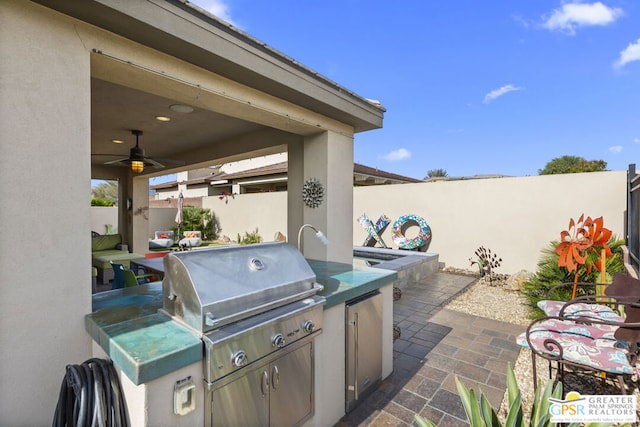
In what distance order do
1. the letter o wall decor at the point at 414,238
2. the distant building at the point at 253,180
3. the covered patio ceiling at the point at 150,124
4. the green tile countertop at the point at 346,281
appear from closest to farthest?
1. the green tile countertop at the point at 346,281
2. the covered patio ceiling at the point at 150,124
3. the letter o wall decor at the point at 414,238
4. the distant building at the point at 253,180

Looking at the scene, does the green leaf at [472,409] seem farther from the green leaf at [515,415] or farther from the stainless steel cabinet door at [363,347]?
the stainless steel cabinet door at [363,347]

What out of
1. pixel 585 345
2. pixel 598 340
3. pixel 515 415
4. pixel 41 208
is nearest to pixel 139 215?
pixel 41 208

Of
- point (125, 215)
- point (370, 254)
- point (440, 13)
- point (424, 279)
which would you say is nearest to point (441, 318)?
point (424, 279)

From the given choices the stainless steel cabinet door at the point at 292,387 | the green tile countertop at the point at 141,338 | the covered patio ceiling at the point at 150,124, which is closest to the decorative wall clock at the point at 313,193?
the covered patio ceiling at the point at 150,124

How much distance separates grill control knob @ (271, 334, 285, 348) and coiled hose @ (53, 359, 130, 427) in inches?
34.9

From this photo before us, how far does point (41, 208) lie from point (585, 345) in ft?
14.7

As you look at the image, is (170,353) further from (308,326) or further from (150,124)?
(150,124)

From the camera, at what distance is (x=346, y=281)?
3.03 meters

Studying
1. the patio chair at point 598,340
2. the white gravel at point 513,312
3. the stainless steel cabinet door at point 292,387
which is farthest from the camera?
the white gravel at point 513,312

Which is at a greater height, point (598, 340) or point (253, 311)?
point (253, 311)

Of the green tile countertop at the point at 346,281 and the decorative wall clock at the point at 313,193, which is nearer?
the green tile countertop at the point at 346,281

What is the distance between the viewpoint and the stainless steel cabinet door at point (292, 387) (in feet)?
6.73

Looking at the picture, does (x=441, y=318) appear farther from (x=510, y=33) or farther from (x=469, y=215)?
(x=510, y=33)

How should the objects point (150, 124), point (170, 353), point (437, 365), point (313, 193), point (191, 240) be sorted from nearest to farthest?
point (170, 353), point (437, 365), point (313, 193), point (150, 124), point (191, 240)
